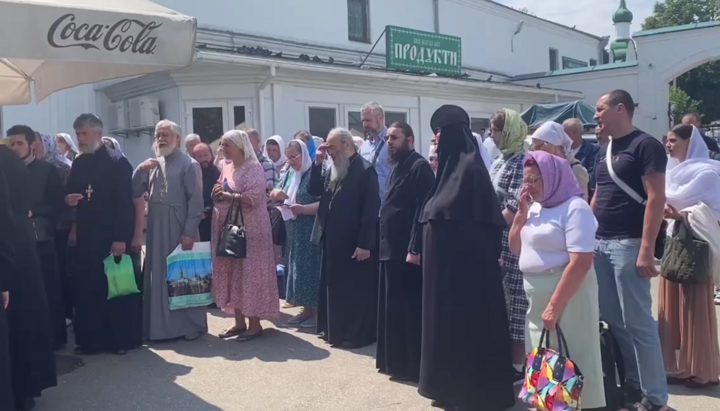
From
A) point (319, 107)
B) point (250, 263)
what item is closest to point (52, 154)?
point (250, 263)

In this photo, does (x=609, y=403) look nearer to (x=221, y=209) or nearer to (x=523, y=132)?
(x=523, y=132)

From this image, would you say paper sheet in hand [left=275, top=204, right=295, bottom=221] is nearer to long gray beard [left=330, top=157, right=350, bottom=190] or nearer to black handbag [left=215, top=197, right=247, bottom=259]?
black handbag [left=215, top=197, right=247, bottom=259]

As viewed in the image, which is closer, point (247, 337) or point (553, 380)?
point (553, 380)

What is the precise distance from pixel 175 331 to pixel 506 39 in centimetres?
2477

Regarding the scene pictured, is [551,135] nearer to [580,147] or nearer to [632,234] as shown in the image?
[632,234]

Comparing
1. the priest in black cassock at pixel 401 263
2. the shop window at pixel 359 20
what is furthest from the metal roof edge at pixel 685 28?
the priest in black cassock at pixel 401 263

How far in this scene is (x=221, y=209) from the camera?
21.7 ft

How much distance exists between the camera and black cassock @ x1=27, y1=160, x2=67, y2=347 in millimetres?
6188

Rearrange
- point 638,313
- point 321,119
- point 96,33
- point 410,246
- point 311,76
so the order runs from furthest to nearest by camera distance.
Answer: point 321,119 → point 311,76 → point 410,246 → point 96,33 → point 638,313

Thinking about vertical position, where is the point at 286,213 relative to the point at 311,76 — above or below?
below

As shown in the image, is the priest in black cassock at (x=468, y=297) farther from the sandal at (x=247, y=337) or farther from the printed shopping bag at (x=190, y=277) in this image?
the printed shopping bag at (x=190, y=277)

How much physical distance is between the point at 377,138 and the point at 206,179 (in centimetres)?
219

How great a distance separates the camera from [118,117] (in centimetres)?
1498

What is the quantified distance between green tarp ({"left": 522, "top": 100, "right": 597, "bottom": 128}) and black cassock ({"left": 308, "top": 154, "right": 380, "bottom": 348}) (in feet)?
24.9
